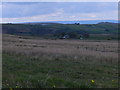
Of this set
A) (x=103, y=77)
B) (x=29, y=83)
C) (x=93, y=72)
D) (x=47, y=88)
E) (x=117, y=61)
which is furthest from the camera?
(x=117, y=61)

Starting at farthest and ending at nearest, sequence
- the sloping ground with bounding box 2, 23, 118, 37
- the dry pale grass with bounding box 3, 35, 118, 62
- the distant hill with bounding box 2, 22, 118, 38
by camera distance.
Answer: the sloping ground with bounding box 2, 23, 118, 37, the distant hill with bounding box 2, 22, 118, 38, the dry pale grass with bounding box 3, 35, 118, 62

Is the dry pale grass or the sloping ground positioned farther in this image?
the sloping ground

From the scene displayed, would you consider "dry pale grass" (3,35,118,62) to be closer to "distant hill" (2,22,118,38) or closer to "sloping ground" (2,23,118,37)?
"distant hill" (2,22,118,38)

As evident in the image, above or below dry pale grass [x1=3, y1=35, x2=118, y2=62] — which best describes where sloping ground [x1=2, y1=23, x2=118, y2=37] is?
above

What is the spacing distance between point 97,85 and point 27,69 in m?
3.81

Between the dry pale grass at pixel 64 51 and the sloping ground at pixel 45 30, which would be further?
the sloping ground at pixel 45 30

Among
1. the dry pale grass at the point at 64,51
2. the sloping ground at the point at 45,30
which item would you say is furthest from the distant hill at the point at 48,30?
the dry pale grass at the point at 64,51

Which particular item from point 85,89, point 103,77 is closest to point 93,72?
point 103,77

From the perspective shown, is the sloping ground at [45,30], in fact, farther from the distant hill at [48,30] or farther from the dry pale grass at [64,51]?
the dry pale grass at [64,51]

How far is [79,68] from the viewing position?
11.0 meters

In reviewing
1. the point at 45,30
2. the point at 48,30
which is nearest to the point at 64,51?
the point at 45,30

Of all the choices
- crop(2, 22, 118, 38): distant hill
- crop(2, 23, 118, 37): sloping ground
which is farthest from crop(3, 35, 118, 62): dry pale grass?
crop(2, 23, 118, 37): sloping ground

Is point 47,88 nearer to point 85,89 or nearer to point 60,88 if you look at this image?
point 60,88

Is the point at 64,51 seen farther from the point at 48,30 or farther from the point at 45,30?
the point at 48,30
